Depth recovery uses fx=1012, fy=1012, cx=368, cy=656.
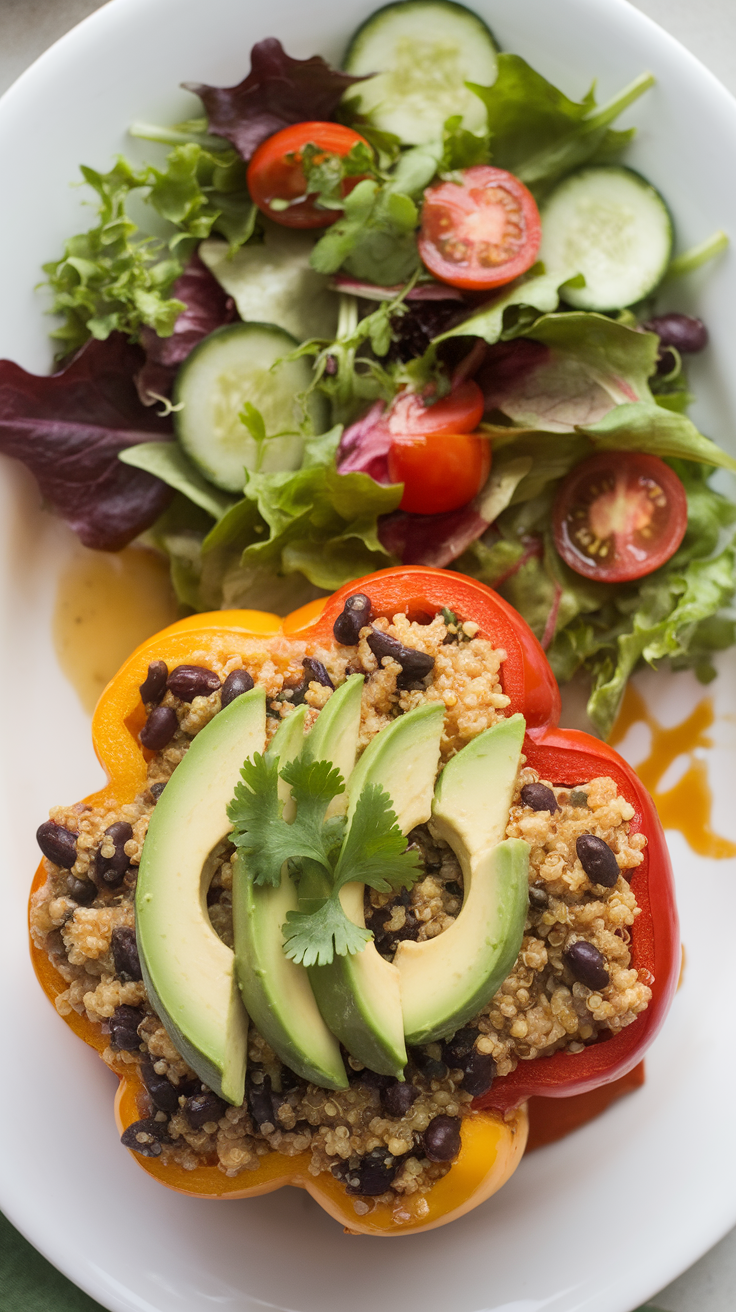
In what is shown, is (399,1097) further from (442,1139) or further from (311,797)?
(311,797)

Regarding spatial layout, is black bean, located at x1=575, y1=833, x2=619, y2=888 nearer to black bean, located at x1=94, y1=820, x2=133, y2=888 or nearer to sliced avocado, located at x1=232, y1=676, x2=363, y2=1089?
sliced avocado, located at x1=232, y1=676, x2=363, y2=1089

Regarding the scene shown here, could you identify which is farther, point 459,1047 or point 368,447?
point 368,447

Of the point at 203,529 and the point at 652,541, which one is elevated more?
the point at 203,529

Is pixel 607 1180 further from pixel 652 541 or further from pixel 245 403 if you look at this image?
pixel 245 403

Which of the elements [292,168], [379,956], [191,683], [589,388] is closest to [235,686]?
Result: [191,683]

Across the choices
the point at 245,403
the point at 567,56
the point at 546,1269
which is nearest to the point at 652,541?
the point at 245,403

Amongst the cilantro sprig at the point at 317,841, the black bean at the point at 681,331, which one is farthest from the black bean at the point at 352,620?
the black bean at the point at 681,331

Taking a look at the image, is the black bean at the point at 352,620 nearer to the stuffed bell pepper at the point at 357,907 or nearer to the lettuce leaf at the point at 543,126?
the stuffed bell pepper at the point at 357,907
